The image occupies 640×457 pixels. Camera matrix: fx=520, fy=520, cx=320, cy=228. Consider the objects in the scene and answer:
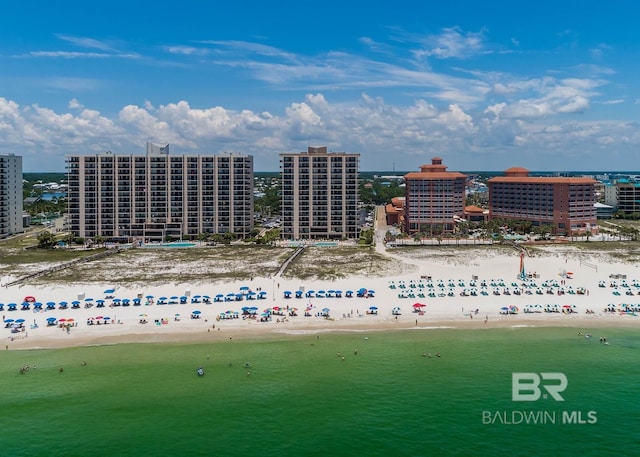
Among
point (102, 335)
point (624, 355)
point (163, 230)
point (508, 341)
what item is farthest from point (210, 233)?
point (624, 355)

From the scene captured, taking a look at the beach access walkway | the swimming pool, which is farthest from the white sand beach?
the swimming pool

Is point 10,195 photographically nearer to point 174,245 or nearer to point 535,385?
point 174,245

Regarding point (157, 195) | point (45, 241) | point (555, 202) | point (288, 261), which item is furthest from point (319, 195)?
point (45, 241)

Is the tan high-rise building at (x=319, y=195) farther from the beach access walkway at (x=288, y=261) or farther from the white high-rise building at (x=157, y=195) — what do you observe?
the beach access walkway at (x=288, y=261)

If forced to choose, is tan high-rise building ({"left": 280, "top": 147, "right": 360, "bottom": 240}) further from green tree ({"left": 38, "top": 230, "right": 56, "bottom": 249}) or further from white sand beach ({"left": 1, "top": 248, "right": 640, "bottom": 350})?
green tree ({"left": 38, "top": 230, "right": 56, "bottom": 249})

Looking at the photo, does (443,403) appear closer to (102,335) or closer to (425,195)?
(102,335)

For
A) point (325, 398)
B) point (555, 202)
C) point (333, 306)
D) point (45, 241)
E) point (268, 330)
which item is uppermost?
point (555, 202)

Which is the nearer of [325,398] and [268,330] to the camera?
[325,398]
